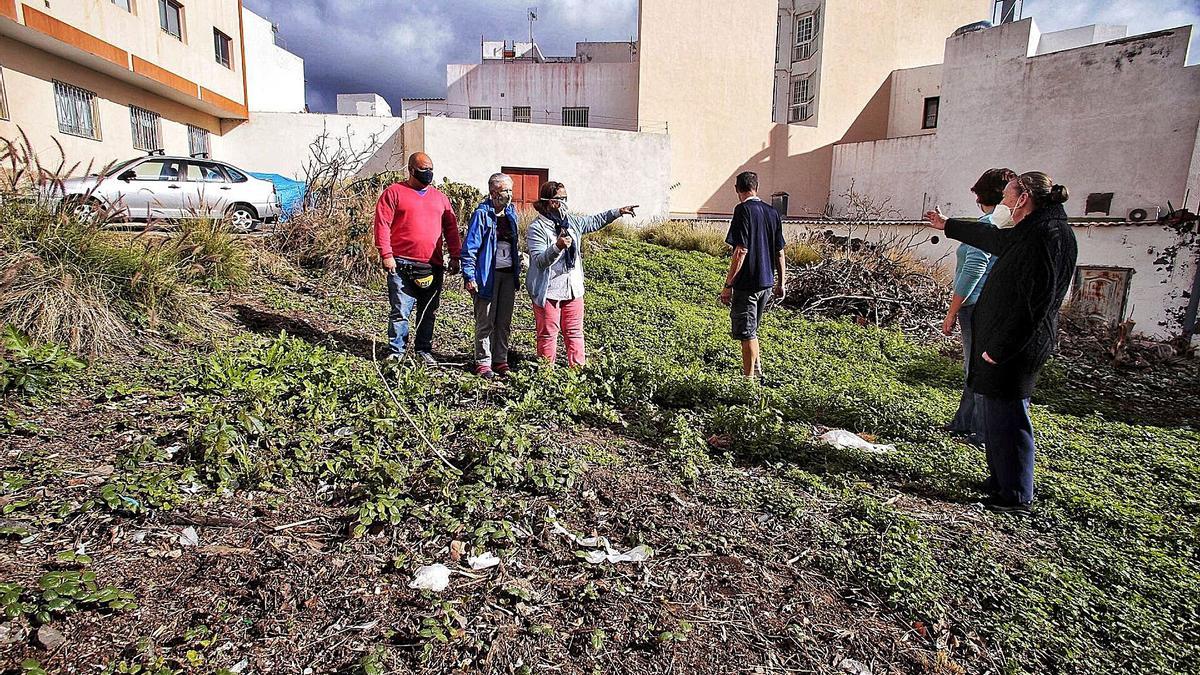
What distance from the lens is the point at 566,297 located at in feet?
15.4

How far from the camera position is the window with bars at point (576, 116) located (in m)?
31.4

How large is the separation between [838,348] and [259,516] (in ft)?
21.2

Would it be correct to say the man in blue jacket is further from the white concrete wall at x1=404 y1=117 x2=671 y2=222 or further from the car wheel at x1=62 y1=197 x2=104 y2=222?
the white concrete wall at x1=404 y1=117 x2=671 y2=222

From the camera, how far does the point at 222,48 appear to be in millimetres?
19062

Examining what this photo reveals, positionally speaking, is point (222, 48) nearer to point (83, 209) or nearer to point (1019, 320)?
point (83, 209)

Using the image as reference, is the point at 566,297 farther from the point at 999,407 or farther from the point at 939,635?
the point at 939,635

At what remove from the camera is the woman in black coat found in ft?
9.86

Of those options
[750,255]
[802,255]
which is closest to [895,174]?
[802,255]

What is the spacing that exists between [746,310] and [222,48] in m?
21.0

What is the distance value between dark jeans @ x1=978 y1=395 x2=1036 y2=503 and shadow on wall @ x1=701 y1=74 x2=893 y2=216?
24.4 m

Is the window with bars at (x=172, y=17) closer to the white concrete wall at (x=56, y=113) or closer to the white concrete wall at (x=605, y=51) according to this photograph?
the white concrete wall at (x=56, y=113)

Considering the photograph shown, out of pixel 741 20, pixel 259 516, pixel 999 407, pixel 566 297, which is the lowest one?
pixel 259 516

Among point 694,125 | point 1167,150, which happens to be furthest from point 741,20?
point 1167,150

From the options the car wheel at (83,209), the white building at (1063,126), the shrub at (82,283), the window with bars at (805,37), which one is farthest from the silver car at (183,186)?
the window with bars at (805,37)
